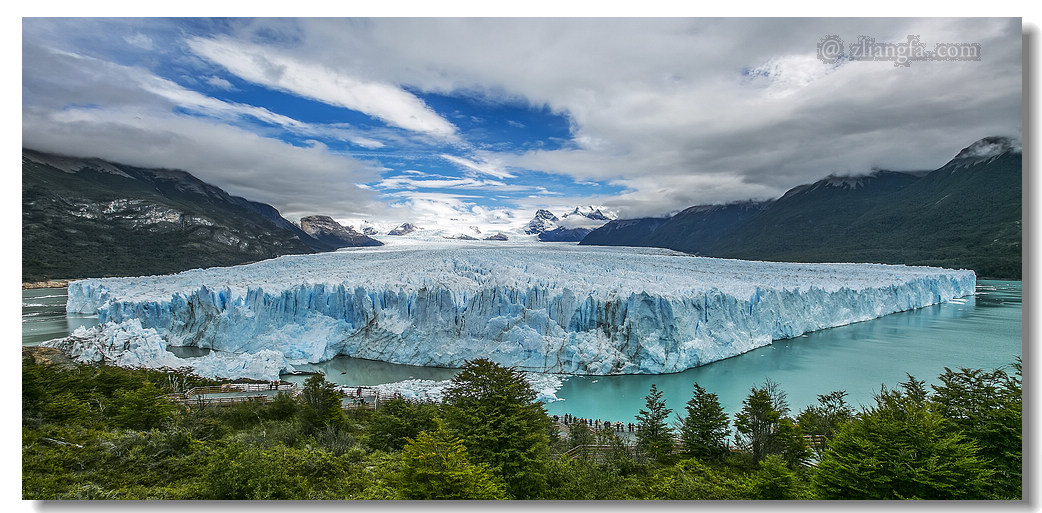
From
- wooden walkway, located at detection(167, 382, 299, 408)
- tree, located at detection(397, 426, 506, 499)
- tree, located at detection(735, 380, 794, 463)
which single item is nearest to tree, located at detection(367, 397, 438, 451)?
tree, located at detection(397, 426, 506, 499)

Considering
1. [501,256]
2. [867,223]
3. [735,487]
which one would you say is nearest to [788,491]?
[735,487]

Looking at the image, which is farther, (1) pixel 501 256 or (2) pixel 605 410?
(1) pixel 501 256

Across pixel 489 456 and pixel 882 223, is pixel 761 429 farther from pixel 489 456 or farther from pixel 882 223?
pixel 882 223

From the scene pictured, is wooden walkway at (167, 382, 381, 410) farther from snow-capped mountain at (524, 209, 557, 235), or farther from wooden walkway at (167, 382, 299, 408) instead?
snow-capped mountain at (524, 209, 557, 235)

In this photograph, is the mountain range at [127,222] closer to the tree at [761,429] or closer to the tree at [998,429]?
the tree at [761,429]
